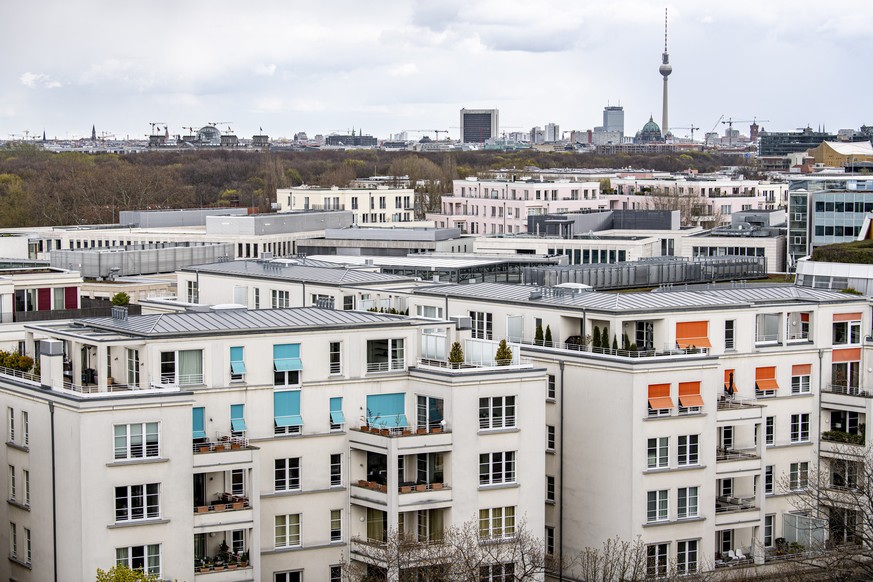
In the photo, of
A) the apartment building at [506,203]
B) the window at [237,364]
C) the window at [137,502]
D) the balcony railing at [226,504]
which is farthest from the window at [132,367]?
the apartment building at [506,203]

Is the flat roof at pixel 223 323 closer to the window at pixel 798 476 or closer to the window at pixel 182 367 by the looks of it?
the window at pixel 182 367

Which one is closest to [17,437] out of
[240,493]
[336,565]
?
[240,493]

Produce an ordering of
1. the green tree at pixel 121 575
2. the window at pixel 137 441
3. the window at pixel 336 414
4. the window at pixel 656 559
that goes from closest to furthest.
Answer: the green tree at pixel 121 575, the window at pixel 137 441, the window at pixel 336 414, the window at pixel 656 559

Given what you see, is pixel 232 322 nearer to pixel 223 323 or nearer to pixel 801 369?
pixel 223 323

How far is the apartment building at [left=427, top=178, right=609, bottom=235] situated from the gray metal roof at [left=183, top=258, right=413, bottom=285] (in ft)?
170

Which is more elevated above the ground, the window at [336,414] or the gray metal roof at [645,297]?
the gray metal roof at [645,297]

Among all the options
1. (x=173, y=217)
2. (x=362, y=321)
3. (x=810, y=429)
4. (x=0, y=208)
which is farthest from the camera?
(x=0, y=208)

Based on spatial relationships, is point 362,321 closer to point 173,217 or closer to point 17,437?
point 17,437

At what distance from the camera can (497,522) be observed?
47312 millimetres

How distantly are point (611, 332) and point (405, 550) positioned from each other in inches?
449

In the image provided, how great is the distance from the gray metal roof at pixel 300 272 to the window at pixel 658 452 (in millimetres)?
16107

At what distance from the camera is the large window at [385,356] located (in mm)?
48219

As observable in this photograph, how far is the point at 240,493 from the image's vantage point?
45031 millimetres

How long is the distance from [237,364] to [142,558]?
252 inches
